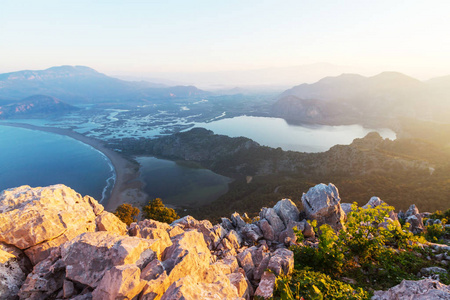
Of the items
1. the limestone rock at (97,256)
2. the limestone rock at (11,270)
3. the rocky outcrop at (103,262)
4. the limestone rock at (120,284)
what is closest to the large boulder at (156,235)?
the rocky outcrop at (103,262)

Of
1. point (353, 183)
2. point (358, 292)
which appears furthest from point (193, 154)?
point (358, 292)

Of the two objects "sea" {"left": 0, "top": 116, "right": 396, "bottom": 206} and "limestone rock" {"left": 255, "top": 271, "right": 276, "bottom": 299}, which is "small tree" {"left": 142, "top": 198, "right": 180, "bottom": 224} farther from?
"sea" {"left": 0, "top": 116, "right": 396, "bottom": 206}

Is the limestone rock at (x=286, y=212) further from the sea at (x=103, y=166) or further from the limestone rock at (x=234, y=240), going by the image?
the sea at (x=103, y=166)

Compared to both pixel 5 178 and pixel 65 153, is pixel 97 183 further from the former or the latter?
pixel 65 153

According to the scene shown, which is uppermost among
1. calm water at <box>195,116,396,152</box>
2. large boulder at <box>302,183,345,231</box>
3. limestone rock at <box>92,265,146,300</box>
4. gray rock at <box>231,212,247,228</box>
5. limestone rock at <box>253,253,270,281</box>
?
limestone rock at <box>92,265,146,300</box>

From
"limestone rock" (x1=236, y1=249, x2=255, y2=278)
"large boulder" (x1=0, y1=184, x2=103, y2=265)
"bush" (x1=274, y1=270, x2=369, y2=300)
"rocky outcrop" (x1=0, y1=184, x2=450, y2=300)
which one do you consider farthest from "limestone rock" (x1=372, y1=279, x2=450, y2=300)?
"large boulder" (x1=0, y1=184, x2=103, y2=265)

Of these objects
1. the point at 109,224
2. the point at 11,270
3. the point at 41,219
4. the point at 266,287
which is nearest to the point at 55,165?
the point at 109,224

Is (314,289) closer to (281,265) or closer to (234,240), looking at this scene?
(281,265)
